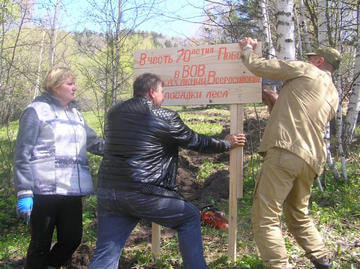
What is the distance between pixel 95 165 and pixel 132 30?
3.57m

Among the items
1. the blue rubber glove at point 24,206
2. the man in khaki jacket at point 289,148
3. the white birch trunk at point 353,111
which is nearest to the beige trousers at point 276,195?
the man in khaki jacket at point 289,148

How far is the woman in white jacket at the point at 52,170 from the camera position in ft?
9.38

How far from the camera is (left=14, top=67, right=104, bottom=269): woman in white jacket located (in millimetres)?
2859

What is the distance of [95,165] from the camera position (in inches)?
335

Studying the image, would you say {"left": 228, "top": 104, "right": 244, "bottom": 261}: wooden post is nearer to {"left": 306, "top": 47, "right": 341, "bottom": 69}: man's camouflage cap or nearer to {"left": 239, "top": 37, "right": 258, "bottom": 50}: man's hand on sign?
{"left": 239, "top": 37, "right": 258, "bottom": 50}: man's hand on sign

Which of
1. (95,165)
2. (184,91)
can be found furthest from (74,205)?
(95,165)

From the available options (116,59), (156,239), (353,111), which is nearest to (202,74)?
(156,239)

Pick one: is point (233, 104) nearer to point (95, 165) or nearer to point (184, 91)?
point (184, 91)

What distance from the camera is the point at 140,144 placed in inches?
104

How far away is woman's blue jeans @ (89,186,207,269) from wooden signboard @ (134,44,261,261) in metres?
0.83

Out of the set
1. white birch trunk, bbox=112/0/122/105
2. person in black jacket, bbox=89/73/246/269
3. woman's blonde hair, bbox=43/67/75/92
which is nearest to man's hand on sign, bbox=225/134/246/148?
person in black jacket, bbox=89/73/246/269

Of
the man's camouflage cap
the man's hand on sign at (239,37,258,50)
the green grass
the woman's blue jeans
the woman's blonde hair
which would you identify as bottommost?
the green grass

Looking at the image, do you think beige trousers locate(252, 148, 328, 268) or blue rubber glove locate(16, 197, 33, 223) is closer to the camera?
blue rubber glove locate(16, 197, 33, 223)

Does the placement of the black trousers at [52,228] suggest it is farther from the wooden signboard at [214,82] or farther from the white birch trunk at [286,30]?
the white birch trunk at [286,30]
